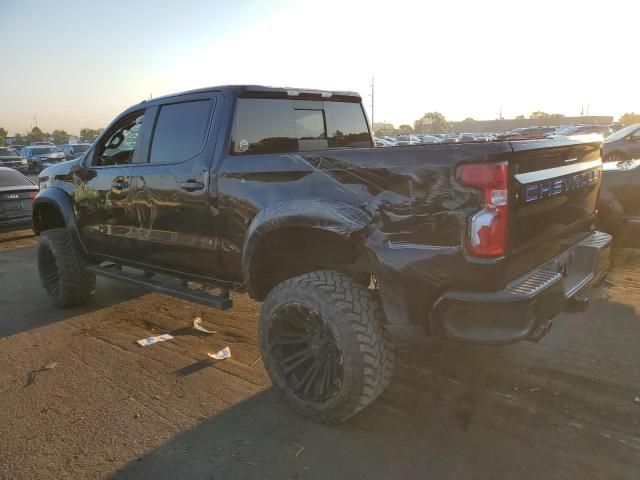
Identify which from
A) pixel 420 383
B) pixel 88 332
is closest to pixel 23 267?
pixel 88 332

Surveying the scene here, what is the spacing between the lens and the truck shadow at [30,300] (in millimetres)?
5066

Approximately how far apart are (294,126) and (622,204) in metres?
4.56

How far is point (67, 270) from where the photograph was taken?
5.18 metres

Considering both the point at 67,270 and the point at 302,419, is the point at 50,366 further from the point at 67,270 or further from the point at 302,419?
the point at 302,419

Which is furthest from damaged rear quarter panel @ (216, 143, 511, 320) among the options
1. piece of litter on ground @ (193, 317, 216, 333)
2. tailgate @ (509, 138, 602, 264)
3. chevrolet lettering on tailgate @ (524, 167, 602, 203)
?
piece of litter on ground @ (193, 317, 216, 333)

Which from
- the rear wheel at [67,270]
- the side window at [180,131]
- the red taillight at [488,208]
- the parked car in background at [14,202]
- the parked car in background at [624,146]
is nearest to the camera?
the red taillight at [488,208]

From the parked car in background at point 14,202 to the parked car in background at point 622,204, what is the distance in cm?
923

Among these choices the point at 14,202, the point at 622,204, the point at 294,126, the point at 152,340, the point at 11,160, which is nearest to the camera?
the point at 294,126

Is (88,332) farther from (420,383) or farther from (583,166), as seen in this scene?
(583,166)

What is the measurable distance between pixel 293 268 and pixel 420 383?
118 centimetres

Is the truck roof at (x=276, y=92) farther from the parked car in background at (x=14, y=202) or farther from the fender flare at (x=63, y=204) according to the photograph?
the parked car in background at (x=14, y=202)

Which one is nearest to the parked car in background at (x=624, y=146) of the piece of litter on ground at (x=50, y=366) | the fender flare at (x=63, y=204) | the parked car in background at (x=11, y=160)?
the fender flare at (x=63, y=204)

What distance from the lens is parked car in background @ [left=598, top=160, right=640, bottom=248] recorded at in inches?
243

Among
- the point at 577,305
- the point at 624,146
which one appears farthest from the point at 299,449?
the point at 624,146
